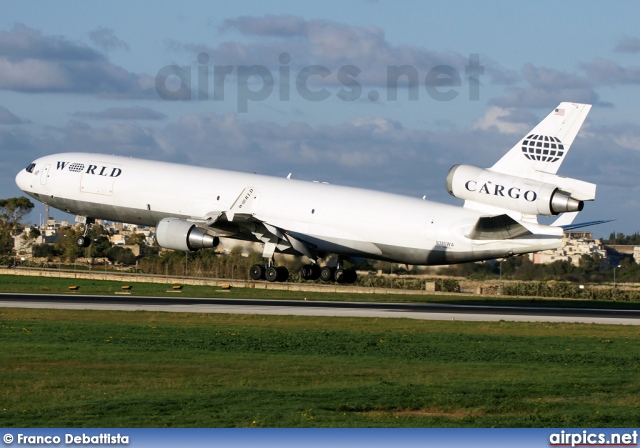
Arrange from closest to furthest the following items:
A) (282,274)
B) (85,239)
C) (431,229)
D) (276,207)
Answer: (431,229) < (276,207) < (282,274) < (85,239)

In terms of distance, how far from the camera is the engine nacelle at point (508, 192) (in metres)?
44.6

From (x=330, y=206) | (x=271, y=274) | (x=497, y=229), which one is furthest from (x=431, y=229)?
(x=271, y=274)

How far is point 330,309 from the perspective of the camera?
50906 mm

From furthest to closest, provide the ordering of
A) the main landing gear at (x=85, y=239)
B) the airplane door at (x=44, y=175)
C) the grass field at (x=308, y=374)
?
the airplane door at (x=44, y=175), the main landing gear at (x=85, y=239), the grass field at (x=308, y=374)

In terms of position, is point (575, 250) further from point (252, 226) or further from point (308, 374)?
point (308, 374)

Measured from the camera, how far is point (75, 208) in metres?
57.1

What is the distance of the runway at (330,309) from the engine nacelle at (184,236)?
10.2 ft

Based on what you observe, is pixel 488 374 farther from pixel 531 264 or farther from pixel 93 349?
pixel 531 264

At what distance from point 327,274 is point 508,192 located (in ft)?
40.9

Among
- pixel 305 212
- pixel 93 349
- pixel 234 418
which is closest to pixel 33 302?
pixel 305 212

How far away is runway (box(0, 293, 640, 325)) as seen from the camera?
47.2m

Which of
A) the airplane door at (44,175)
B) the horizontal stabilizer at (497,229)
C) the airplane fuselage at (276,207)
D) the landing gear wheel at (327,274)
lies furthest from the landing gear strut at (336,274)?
the airplane door at (44,175)

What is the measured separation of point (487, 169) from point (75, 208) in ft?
79.1

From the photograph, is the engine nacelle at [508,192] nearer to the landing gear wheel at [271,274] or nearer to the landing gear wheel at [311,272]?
the landing gear wheel at [311,272]
